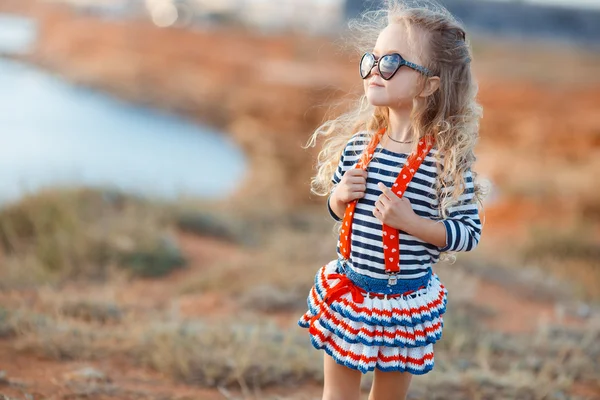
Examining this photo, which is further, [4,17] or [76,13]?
[76,13]

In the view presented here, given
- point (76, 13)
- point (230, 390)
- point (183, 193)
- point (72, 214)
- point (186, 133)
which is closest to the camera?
point (230, 390)

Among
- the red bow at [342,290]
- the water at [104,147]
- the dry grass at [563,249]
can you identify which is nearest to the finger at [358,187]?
Result: the red bow at [342,290]

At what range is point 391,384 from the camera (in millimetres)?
2340

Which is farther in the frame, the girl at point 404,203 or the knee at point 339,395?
the knee at point 339,395

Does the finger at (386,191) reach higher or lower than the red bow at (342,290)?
higher

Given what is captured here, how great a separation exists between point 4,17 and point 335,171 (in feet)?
91.9

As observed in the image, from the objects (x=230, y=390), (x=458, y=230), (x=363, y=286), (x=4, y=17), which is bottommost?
(x=230, y=390)

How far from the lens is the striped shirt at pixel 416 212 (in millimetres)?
2203

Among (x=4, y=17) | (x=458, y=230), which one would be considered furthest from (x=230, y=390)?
(x=4, y=17)

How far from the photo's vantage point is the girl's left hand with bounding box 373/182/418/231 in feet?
7.05

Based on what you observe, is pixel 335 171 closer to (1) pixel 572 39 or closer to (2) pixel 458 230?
(2) pixel 458 230

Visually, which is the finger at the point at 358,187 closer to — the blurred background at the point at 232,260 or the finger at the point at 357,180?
the finger at the point at 357,180

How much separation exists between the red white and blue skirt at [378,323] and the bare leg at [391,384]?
100 millimetres

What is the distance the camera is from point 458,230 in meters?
2.16
